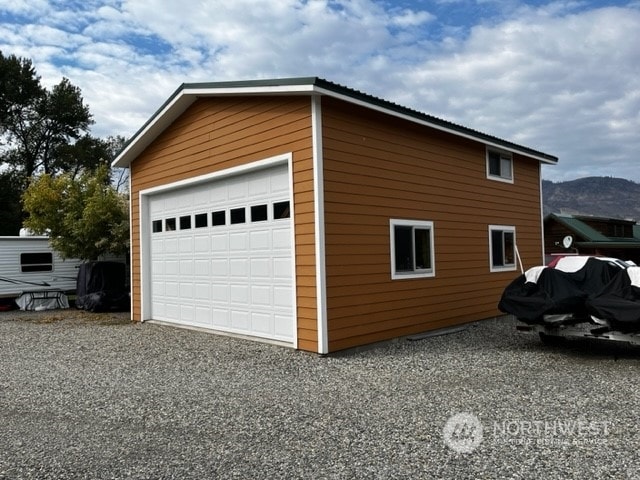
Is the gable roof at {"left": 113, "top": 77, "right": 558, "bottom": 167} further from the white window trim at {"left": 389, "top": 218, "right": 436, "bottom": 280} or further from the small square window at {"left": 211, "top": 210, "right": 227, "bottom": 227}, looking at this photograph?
the small square window at {"left": 211, "top": 210, "right": 227, "bottom": 227}

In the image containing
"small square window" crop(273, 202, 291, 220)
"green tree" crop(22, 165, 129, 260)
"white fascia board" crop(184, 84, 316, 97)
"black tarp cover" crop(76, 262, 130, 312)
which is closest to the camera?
"white fascia board" crop(184, 84, 316, 97)

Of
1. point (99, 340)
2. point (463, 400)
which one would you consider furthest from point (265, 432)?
point (99, 340)

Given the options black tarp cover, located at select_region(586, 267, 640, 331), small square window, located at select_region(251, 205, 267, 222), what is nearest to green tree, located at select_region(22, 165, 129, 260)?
small square window, located at select_region(251, 205, 267, 222)

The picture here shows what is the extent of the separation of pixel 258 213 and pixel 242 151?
3.81ft

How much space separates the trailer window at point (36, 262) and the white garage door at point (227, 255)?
8231 mm

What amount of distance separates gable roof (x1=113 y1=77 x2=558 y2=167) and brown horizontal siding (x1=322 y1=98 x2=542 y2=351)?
0.92 ft

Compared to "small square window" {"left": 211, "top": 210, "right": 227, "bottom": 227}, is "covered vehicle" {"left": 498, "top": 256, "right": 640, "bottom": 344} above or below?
below

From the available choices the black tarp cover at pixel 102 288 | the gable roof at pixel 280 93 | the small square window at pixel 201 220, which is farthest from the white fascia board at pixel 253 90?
the black tarp cover at pixel 102 288

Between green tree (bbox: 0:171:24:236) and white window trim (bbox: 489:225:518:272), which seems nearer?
white window trim (bbox: 489:225:518:272)

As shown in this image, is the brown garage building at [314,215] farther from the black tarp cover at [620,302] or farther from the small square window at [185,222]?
the black tarp cover at [620,302]

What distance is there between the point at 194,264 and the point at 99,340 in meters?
2.29

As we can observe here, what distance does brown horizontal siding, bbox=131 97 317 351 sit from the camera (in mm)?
7961

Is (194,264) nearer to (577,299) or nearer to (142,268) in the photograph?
(142,268)

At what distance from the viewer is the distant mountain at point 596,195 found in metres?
151
